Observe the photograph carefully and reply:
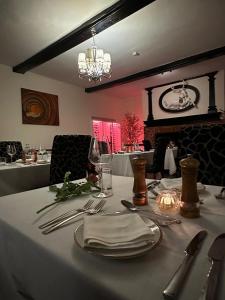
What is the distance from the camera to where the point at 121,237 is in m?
0.46

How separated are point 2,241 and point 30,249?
177mm

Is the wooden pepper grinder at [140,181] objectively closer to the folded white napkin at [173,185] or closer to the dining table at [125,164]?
the folded white napkin at [173,185]

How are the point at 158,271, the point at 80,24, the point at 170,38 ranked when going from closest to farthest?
the point at 158,271
the point at 80,24
the point at 170,38

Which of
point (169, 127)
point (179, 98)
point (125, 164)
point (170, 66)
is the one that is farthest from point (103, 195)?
point (179, 98)

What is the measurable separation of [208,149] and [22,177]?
1573 millimetres

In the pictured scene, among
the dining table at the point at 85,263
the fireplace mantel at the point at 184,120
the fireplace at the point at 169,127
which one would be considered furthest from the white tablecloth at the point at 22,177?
the fireplace mantel at the point at 184,120

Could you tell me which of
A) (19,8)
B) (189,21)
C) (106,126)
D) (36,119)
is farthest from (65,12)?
(106,126)

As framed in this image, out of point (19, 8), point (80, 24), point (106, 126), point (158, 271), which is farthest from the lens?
point (106, 126)

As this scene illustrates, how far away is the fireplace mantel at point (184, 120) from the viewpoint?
5.56 m

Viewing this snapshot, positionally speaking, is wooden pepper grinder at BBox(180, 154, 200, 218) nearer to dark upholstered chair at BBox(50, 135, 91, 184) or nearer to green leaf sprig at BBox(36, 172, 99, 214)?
green leaf sprig at BBox(36, 172, 99, 214)

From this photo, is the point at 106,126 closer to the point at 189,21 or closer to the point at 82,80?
the point at 82,80

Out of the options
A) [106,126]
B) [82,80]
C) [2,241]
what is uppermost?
[82,80]

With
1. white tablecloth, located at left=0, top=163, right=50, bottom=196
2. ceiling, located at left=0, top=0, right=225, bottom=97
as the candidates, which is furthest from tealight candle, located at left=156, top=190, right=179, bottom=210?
ceiling, located at left=0, top=0, right=225, bottom=97

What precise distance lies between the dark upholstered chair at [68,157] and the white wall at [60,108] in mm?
3197
